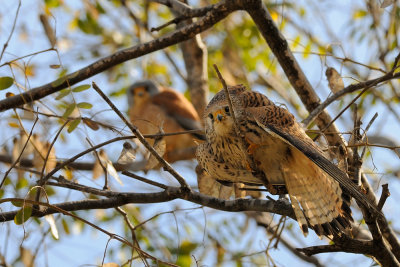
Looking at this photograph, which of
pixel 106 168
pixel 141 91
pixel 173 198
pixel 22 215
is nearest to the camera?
pixel 22 215

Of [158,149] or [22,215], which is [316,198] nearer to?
[158,149]

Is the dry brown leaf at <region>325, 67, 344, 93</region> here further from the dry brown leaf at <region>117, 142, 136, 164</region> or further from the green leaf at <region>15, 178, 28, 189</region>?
the green leaf at <region>15, 178, 28, 189</region>

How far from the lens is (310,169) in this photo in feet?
8.24

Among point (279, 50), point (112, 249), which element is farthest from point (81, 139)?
point (112, 249)

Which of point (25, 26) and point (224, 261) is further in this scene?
point (25, 26)

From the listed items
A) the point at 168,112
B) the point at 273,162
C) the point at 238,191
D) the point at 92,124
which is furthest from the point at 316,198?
the point at 168,112

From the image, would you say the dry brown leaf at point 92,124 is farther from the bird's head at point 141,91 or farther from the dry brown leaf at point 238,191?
the bird's head at point 141,91

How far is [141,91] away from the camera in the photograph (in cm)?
685

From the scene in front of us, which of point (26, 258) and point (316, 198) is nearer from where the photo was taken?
point (316, 198)

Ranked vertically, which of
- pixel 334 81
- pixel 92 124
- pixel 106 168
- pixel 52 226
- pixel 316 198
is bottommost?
pixel 52 226

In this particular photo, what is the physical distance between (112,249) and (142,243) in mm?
339

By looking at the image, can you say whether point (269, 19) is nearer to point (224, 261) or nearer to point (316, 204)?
point (316, 204)

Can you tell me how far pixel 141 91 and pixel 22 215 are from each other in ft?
15.8

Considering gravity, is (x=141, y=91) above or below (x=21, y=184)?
above
